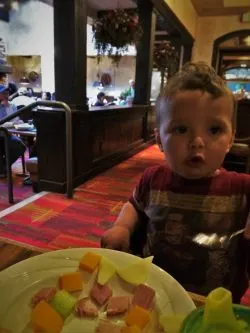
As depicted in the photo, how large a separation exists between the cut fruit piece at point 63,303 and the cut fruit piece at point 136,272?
0.33ft

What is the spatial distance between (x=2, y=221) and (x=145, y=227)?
1.71m

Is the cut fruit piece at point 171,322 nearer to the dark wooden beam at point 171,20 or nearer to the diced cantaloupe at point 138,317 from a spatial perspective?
the diced cantaloupe at point 138,317

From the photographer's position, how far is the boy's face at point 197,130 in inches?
26.9

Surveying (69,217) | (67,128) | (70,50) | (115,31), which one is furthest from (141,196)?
(115,31)

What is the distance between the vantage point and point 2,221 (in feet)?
7.38

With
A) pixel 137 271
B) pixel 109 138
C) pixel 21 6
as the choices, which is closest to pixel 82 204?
pixel 109 138

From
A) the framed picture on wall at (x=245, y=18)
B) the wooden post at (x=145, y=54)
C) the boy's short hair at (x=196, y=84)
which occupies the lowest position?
the boy's short hair at (x=196, y=84)

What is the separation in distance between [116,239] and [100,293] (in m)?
0.25

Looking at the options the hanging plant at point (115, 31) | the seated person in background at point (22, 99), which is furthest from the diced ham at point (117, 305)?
the seated person in background at point (22, 99)

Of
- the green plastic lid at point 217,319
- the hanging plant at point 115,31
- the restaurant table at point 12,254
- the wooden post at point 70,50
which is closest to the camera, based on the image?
the green plastic lid at point 217,319

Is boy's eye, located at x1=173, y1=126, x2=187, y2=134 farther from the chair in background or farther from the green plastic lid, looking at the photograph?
the chair in background

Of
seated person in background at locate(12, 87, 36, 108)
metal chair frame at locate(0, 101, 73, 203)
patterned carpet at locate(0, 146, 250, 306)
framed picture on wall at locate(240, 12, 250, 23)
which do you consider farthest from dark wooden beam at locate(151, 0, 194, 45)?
seated person in background at locate(12, 87, 36, 108)

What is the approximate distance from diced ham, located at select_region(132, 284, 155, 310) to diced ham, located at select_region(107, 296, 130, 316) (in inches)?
0.5

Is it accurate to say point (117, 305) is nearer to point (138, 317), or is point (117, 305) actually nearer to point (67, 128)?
point (138, 317)
